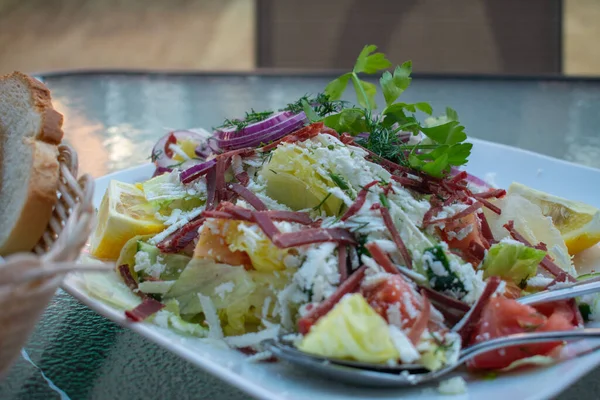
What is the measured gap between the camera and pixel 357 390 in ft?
3.91

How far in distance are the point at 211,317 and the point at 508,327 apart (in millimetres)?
666

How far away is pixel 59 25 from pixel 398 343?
344 inches

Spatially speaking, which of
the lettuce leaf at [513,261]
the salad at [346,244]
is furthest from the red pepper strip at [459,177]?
the lettuce leaf at [513,261]

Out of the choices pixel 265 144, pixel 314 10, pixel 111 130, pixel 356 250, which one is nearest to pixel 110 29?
pixel 314 10

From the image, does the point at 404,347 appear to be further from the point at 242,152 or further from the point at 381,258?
the point at 242,152

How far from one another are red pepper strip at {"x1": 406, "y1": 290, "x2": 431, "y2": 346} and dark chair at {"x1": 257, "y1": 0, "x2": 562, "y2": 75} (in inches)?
226

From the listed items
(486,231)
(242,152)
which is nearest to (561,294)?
(486,231)

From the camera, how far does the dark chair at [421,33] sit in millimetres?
6594

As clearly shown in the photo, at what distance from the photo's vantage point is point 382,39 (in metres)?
6.96

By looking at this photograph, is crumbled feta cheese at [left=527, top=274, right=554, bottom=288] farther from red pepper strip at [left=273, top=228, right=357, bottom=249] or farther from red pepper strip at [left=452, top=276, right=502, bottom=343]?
red pepper strip at [left=273, top=228, right=357, bottom=249]

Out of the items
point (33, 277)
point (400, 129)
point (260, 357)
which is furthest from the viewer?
point (400, 129)

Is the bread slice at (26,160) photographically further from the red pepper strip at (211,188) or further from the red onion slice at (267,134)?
the red onion slice at (267,134)

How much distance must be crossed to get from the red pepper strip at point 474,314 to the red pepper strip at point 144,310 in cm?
68

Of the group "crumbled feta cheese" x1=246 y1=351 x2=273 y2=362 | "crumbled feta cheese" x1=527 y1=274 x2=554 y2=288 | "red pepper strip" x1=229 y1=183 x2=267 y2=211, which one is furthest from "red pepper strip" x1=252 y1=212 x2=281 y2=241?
"crumbled feta cheese" x1=527 y1=274 x2=554 y2=288
